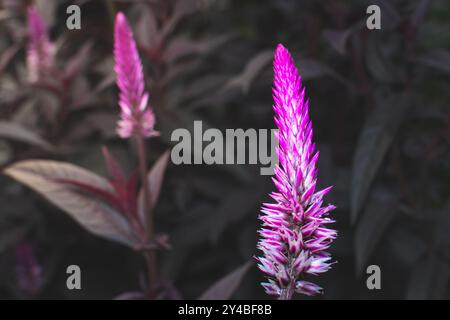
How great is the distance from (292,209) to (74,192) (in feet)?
2.31

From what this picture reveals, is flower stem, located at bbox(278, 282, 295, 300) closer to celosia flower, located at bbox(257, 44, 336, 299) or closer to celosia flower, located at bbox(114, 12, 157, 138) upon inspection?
celosia flower, located at bbox(257, 44, 336, 299)

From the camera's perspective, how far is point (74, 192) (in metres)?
1.34

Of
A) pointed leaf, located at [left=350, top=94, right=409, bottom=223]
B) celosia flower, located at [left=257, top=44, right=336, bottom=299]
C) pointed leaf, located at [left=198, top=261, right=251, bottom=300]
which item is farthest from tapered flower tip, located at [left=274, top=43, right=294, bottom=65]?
pointed leaf, located at [left=350, top=94, right=409, bottom=223]

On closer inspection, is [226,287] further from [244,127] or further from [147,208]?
[244,127]

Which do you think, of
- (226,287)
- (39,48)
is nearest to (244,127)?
(39,48)

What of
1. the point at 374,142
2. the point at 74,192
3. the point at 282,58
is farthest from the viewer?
the point at 374,142

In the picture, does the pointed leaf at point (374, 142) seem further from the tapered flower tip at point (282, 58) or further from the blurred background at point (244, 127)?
the tapered flower tip at point (282, 58)

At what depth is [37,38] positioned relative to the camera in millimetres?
1754

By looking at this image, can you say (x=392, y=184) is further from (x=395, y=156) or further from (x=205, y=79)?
(x=205, y=79)
